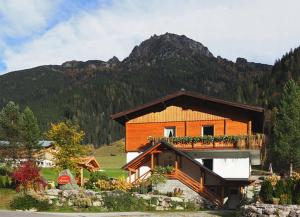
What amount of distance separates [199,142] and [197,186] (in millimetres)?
5513

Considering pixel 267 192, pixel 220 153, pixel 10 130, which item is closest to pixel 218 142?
pixel 220 153

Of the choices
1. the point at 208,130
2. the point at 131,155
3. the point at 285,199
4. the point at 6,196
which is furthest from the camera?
the point at 131,155

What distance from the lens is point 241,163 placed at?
127 feet

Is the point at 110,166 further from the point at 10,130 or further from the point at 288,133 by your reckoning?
the point at 288,133

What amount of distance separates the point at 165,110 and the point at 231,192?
414 inches

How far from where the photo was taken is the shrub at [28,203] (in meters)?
28.1

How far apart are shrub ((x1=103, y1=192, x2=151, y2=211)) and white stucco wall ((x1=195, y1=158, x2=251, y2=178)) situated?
9.69 metres

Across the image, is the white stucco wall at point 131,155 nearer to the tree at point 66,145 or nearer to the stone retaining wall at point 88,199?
the tree at point 66,145

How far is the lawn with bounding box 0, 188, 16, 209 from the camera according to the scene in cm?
2927

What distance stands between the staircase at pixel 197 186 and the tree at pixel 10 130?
34144mm

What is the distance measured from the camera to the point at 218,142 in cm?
3975

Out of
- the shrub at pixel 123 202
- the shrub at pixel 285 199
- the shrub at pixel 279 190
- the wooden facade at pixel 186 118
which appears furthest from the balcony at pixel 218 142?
the shrub at pixel 285 199

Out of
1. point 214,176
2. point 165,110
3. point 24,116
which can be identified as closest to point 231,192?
point 214,176

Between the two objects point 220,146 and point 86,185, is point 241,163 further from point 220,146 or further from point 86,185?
point 86,185
